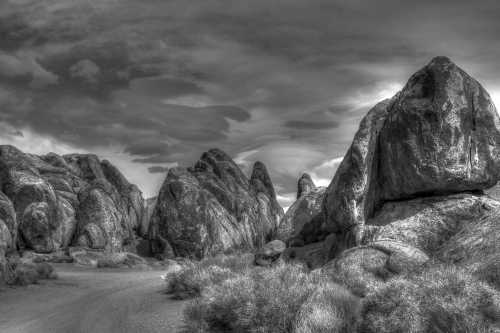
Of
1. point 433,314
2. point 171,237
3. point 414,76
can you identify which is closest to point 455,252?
point 433,314

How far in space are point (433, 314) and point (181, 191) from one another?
44.8 m

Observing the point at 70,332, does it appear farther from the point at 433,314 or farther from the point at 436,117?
the point at 436,117

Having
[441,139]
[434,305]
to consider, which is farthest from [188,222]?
[434,305]

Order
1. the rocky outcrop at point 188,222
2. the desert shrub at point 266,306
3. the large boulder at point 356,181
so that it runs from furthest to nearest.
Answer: the rocky outcrop at point 188,222
the large boulder at point 356,181
the desert shrub at point 266,306

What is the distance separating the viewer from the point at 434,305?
6547 millimetres

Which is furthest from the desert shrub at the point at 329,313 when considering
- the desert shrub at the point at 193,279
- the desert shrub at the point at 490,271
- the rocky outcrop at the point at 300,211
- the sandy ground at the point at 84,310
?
the rocky outcrop at the point at 300,211

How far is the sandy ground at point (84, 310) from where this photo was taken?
1178cm

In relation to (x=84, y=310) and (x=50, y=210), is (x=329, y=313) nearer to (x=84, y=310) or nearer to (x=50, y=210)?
(x=84, y=310)

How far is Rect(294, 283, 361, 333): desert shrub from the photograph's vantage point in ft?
24.4

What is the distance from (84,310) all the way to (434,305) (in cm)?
1232

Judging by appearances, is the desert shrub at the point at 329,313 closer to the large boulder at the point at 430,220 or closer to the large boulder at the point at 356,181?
the large boulder at the point at 430,220

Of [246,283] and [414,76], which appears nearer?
[246,283]

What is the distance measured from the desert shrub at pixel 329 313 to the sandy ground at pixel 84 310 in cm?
396

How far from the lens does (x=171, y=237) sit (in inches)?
1866
